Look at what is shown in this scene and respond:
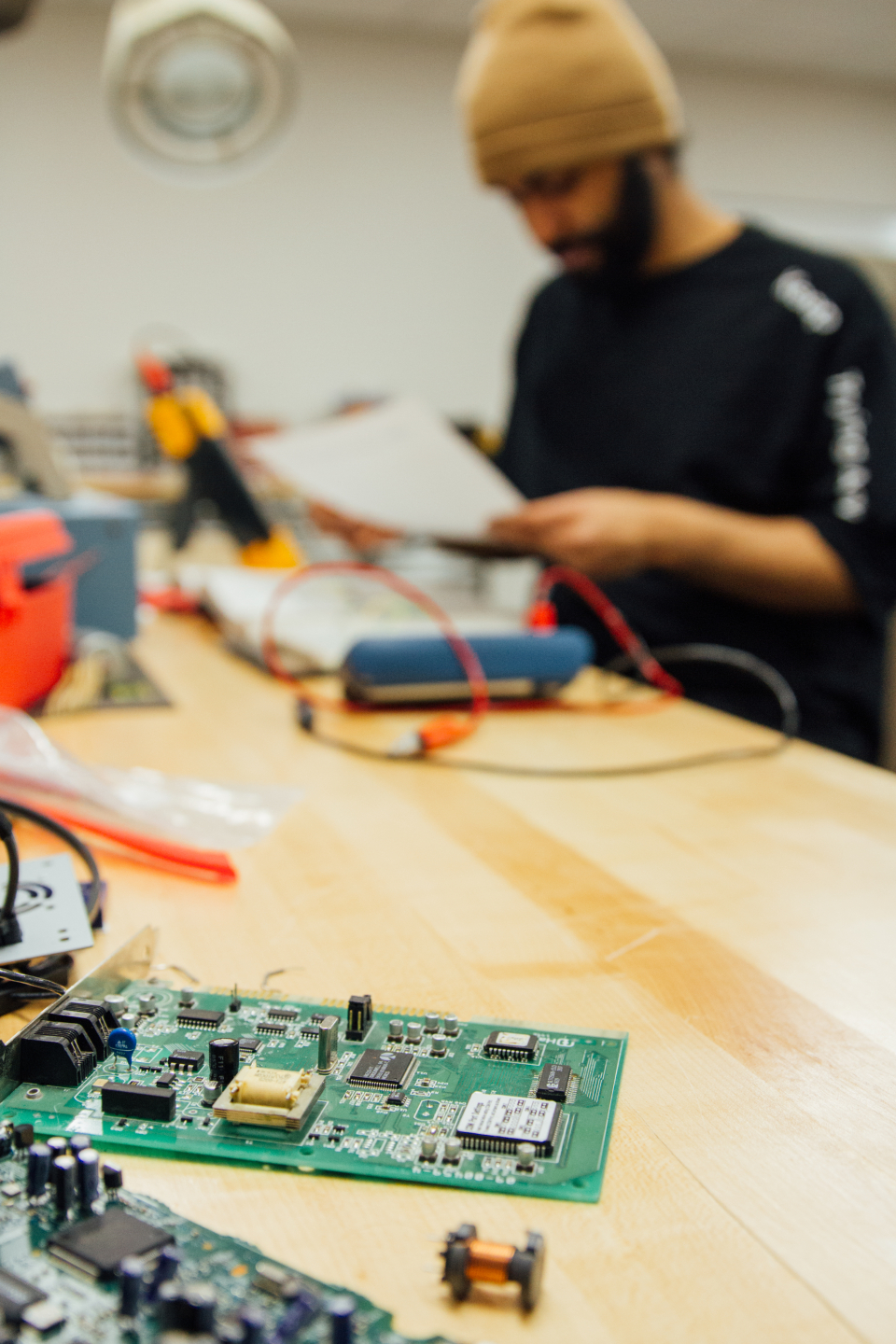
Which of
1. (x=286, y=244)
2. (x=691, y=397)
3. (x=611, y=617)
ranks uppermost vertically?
(x=286, y=244)

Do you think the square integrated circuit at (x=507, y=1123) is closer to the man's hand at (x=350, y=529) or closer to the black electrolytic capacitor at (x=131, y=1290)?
the black electrolytic capacitor at (x=131, y=1290)

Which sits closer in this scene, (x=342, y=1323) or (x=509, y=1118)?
(x=342, y=1323)

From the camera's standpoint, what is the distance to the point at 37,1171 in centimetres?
32

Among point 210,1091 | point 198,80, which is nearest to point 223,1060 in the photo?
point 210,1091

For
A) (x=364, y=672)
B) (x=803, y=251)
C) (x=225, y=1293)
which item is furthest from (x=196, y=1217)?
(x=803, y=251)

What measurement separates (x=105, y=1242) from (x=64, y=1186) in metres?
0.02

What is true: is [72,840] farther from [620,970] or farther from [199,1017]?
[620,970]

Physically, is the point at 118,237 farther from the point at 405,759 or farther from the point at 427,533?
the point at 405,759

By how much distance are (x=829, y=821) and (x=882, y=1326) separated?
0.46 metres

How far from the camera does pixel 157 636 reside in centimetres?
133

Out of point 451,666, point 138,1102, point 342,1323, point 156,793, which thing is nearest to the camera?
point 342,1323

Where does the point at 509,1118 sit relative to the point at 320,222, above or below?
below

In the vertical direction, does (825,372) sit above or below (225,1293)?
above

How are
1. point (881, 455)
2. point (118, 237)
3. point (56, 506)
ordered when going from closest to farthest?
point (56, 506), point (881, 455), point (118, 237)
